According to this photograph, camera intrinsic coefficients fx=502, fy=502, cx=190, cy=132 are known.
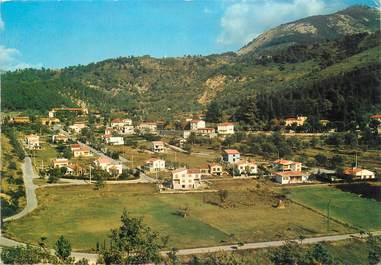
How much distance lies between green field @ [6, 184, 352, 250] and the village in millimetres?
A: 3543

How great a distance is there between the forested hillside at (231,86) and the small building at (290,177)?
2233cm

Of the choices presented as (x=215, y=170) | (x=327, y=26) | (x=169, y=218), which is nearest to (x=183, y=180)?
(x=215, y=170)

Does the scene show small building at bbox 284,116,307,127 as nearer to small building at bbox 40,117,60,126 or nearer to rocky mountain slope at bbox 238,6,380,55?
small building at bbox 40,117,60,126

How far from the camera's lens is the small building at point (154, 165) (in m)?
34.7

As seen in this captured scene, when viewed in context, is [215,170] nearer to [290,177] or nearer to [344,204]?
[290,177]

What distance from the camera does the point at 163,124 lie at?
63094mm

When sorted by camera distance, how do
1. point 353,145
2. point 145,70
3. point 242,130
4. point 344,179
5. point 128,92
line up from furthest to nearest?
1. point 145,70
2. point 128,92
3. point 242,130
4. point 353,145
5. point 344,179

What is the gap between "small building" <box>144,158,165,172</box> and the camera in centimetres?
3473

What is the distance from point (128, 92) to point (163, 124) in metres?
44.9

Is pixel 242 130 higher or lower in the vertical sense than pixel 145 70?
lower

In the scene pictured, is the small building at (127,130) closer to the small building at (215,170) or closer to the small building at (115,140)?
the small building at (115,140)

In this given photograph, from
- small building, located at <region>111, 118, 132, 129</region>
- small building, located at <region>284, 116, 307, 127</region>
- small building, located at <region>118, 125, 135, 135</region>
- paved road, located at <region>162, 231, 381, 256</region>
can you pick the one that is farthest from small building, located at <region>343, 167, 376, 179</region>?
small building, located at <region>111, 118, 132, 129</region>

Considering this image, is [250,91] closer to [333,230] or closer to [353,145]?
[353,145]

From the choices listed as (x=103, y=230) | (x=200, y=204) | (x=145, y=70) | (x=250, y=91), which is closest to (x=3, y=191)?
(x=103, y=230)
